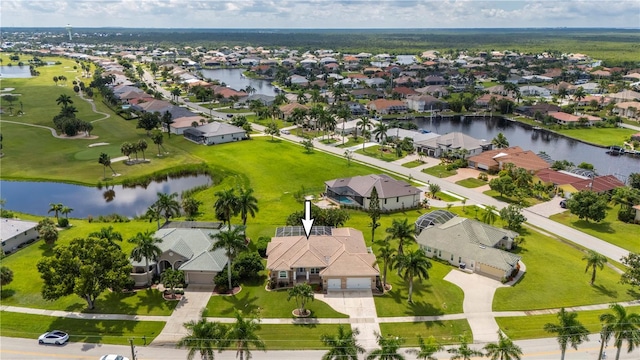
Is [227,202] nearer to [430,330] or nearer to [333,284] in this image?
[333,284]

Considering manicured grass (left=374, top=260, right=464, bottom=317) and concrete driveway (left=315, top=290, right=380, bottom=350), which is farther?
manicured grass (left=374, top=260, right=464, bottom=317)

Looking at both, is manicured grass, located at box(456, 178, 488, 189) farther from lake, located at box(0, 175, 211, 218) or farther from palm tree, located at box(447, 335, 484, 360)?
palm tree, located at box(447, 335, 484, 360)

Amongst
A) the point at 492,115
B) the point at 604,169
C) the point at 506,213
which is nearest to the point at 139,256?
the point at 506,213

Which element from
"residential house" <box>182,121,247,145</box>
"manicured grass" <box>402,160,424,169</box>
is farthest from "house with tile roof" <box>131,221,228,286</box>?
"residential house" <box>182,121,247,145</box>

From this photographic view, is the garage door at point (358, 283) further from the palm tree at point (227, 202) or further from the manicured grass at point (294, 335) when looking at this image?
the palm tree at point (227, 202)

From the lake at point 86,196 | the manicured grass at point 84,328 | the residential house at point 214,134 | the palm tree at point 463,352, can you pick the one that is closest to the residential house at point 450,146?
the residential house at point 214,134

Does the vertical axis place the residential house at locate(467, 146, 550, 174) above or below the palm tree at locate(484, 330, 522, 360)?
above

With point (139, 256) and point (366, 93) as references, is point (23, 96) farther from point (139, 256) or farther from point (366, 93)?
point (139, 256)
